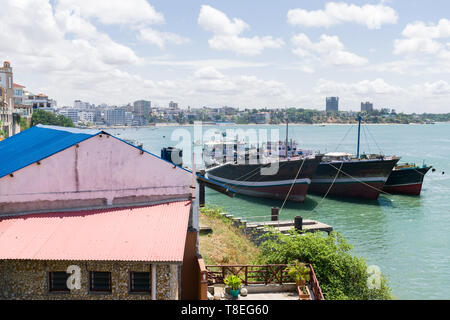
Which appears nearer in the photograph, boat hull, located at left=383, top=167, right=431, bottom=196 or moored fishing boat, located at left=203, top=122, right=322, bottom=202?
moored fishing boat, located at left=203, top=122, right=322, bottom=202

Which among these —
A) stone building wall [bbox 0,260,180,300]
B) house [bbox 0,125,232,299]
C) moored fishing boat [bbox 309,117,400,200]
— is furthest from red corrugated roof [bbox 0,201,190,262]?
moored fishing boat [bbox 309,117,400,200]

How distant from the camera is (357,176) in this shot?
43031 mm

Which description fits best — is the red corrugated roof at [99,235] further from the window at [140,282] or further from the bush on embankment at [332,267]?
the bush on embankment at [332,267]

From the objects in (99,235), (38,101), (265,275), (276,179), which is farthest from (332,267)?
(38,101)

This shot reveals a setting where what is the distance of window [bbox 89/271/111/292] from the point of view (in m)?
10.4

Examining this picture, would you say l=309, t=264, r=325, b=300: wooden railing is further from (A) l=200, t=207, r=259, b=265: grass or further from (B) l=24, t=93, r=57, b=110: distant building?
(B) l=24, t=93, r=57, b=110: distant building

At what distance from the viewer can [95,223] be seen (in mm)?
11242

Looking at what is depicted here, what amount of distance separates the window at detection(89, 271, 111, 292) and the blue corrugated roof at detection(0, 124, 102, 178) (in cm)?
409

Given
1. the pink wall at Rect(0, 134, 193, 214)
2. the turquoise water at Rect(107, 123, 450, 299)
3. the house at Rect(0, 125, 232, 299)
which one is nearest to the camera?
the house at Rect(0, 125, 232, 299)

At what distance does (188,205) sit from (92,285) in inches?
144

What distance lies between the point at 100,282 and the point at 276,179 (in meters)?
32.1

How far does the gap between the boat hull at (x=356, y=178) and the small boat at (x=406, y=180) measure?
→ 3788 millimetres

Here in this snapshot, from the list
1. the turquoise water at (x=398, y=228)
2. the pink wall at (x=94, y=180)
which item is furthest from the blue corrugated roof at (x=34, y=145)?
the turquoise water at (x=398, y=228)

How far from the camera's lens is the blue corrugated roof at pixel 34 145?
41.6ft
